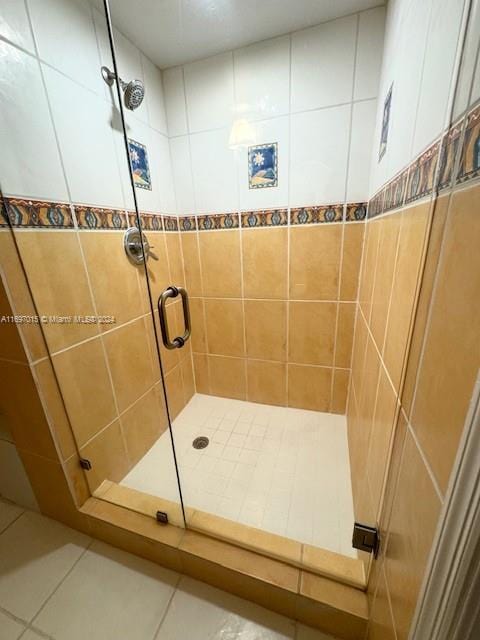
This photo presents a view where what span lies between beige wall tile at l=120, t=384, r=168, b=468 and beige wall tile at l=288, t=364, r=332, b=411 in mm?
778

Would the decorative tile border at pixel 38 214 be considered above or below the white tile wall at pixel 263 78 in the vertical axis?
below

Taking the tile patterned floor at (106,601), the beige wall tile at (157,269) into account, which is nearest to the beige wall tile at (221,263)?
the beige wall tile at (157,269)

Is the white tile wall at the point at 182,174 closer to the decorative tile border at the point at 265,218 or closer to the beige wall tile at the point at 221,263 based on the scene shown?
the beige wall tile at the point at 221,263

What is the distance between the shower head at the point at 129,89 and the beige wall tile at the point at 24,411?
1.07 m

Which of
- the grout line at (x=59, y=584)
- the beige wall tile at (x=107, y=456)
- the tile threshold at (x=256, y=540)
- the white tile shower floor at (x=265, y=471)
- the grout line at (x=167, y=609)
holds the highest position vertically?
the beige wall tile at (x=107, y=456)

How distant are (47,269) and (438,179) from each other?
104 cm

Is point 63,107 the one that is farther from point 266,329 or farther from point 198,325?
point 266,329

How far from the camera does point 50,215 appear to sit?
0.83 meters

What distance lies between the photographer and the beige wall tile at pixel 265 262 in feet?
4.36

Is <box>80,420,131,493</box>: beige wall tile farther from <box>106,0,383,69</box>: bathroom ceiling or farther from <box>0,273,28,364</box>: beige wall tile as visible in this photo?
<box>106,0,383,69</box>: bathroom ceiling

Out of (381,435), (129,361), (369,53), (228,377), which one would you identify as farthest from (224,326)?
(369,53)

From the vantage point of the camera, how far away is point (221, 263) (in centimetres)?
145

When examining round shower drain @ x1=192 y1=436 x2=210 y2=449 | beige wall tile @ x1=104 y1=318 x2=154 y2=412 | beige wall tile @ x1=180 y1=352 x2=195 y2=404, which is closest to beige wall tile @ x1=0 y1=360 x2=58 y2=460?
beige wall tile @ x1=104 y1=318 x2=154 y2=412

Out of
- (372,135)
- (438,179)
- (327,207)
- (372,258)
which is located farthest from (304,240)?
(438,179)
